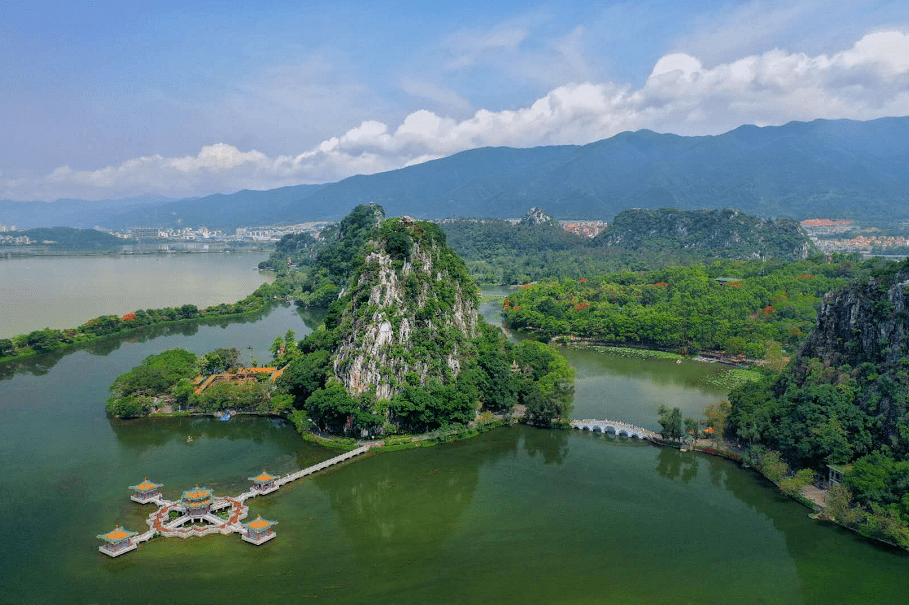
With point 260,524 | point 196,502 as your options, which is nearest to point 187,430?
point 196,502

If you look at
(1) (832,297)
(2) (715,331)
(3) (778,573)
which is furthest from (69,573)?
(2) (715,331)

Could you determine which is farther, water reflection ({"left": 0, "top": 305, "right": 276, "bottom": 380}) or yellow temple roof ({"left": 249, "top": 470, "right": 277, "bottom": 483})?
water reflection ({"left": 0, "top": 305, "right": 276, "bottom": 380})

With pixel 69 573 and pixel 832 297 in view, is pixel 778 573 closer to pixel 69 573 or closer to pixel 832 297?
pixel 832 297

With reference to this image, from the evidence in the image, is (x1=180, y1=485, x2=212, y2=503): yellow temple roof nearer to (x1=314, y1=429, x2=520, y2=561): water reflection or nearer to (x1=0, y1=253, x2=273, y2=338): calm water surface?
(x1=314, y1=429, x2=520, y2=561): water reflection

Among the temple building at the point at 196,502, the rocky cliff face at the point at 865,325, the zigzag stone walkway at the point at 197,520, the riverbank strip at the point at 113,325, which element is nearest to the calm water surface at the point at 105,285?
the riverbank strip at the point at 113,325

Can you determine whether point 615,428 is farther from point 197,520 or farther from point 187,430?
point 187,430

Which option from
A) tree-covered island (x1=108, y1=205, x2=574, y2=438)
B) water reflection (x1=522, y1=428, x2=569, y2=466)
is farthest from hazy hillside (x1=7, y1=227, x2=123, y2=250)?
water reflection (x1=522, y1=428, x2=569, y2=466)

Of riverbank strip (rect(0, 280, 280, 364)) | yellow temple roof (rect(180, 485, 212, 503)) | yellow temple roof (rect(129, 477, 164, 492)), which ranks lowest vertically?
yellow temple roof (rect(129, 477, 164, 492))
